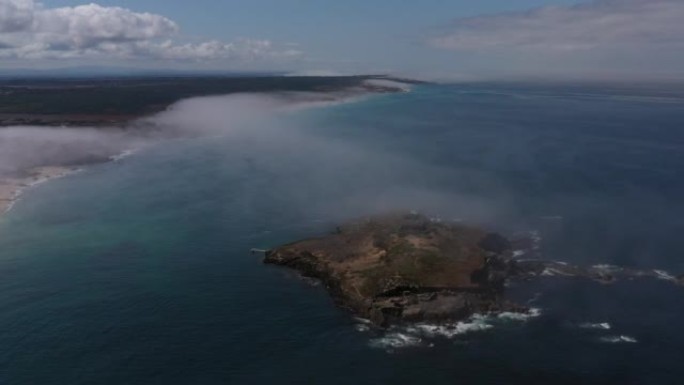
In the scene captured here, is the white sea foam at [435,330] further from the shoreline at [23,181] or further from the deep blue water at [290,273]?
the shoreline at [23,181]

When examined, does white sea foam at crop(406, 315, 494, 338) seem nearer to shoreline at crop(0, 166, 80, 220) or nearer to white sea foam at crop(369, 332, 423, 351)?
white sea foam at crop(369, 332, 423, 351)

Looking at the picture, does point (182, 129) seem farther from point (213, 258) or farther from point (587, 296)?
point (587, 296)

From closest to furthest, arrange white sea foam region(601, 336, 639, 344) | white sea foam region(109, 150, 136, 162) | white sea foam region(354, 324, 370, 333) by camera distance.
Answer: white sea foam region(601, 336, 639, 344) < white sea foam region(354, 324, 370, 333) < white sea foam region(109, 150, 136, 162)

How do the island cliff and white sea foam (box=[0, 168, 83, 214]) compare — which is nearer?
the island cliff

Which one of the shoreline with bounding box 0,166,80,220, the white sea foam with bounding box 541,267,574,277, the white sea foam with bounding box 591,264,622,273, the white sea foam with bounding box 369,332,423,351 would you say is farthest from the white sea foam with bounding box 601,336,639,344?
the shoreline with bounding box 0,166,80,220

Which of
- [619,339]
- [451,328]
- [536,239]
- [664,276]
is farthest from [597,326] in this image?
[536,239]

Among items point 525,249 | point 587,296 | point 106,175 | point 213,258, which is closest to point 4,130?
point 106,175

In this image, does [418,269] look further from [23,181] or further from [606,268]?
[23,181]

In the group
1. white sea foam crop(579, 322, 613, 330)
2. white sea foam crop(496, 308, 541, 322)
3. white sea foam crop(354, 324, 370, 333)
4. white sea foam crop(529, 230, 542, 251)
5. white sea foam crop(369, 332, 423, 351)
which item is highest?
white sea foam crop(529, 230, 542, 251)
